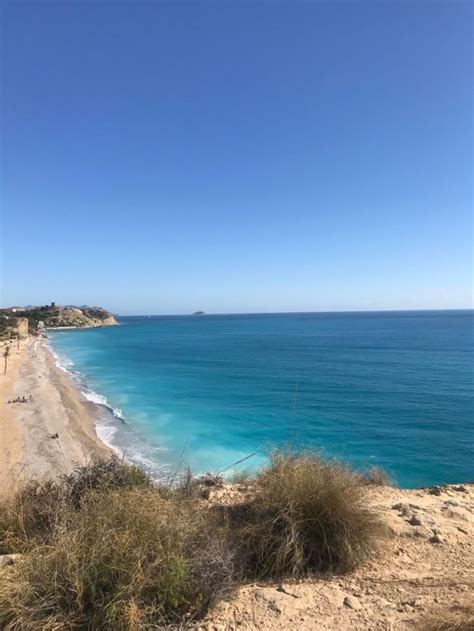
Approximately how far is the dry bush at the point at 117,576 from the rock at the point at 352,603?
4.41 ft

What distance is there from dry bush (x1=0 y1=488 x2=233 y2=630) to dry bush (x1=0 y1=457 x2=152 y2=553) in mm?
549

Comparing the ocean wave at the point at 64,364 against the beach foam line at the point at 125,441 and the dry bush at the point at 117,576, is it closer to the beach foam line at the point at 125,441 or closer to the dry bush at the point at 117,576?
the beach foam line at the point at 125,441

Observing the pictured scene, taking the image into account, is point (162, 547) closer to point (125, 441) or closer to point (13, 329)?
point (125, 441)

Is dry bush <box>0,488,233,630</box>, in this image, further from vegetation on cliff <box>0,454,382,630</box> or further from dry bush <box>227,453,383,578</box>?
dry bush <box>227,453,383,578</box>

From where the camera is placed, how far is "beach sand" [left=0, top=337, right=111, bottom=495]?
17.3 m

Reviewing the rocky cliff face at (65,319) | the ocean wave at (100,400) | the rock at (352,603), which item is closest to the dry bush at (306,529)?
the rock at (352,603)

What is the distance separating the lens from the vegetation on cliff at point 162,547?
385cm

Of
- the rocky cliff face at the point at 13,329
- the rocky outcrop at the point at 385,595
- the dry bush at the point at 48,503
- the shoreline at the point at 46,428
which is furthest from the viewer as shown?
the rocky cliff face at the point at 13,329

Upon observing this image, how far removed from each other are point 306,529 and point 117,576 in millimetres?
2466

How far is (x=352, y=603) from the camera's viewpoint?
4348mm

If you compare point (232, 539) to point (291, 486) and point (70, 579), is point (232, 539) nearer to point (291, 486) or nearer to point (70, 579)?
point (291, 486)

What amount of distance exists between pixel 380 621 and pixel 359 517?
140 cm

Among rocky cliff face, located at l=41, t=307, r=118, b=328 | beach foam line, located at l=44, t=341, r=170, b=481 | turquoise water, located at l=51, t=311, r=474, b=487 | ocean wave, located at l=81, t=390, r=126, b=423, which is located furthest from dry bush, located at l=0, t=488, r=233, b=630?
rocky cliff face, located at l=41, t=307, r=118, b=328

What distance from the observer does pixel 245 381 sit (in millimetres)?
39938
